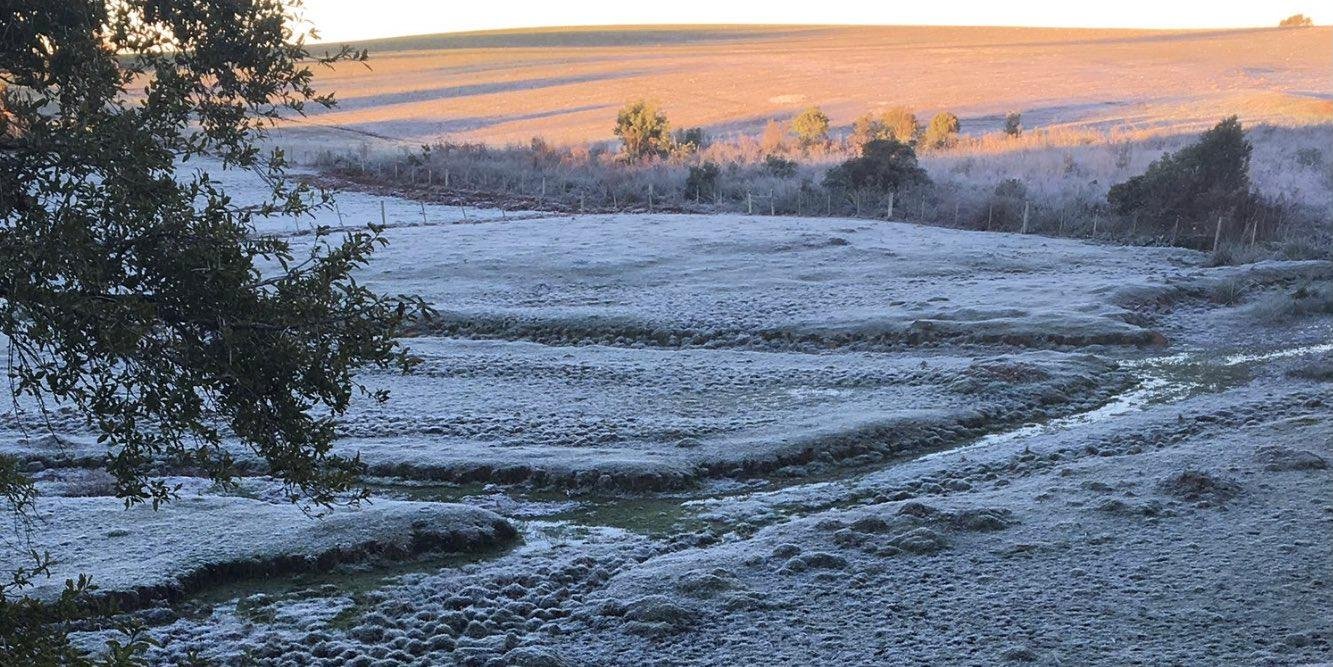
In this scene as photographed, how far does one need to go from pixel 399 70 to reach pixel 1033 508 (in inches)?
4858

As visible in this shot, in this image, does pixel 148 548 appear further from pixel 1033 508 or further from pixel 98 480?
pixel 1033 508

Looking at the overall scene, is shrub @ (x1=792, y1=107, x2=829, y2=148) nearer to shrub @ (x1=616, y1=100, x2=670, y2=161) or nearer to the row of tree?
the row of tree

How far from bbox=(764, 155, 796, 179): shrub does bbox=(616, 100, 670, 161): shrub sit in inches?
435

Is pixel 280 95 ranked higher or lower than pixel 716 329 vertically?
higher

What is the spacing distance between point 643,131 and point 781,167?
15548mm

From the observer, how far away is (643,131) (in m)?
68.6

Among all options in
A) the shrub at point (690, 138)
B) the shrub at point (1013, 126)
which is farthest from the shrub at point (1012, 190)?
the shrub at point (690, 138)

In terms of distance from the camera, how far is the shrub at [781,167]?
177 ft

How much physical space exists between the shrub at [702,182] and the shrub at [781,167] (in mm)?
2807

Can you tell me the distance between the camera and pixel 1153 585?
10633 millimetres

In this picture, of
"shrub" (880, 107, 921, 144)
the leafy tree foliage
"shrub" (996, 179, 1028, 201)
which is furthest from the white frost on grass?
"shrub" (880, 107, 921, 144)

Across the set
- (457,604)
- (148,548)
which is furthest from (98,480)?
(457,604)

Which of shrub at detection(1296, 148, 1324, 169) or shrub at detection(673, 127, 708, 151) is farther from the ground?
shrub at detection(673, 127, 708, 151)

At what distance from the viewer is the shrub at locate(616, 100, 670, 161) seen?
6750 cm
